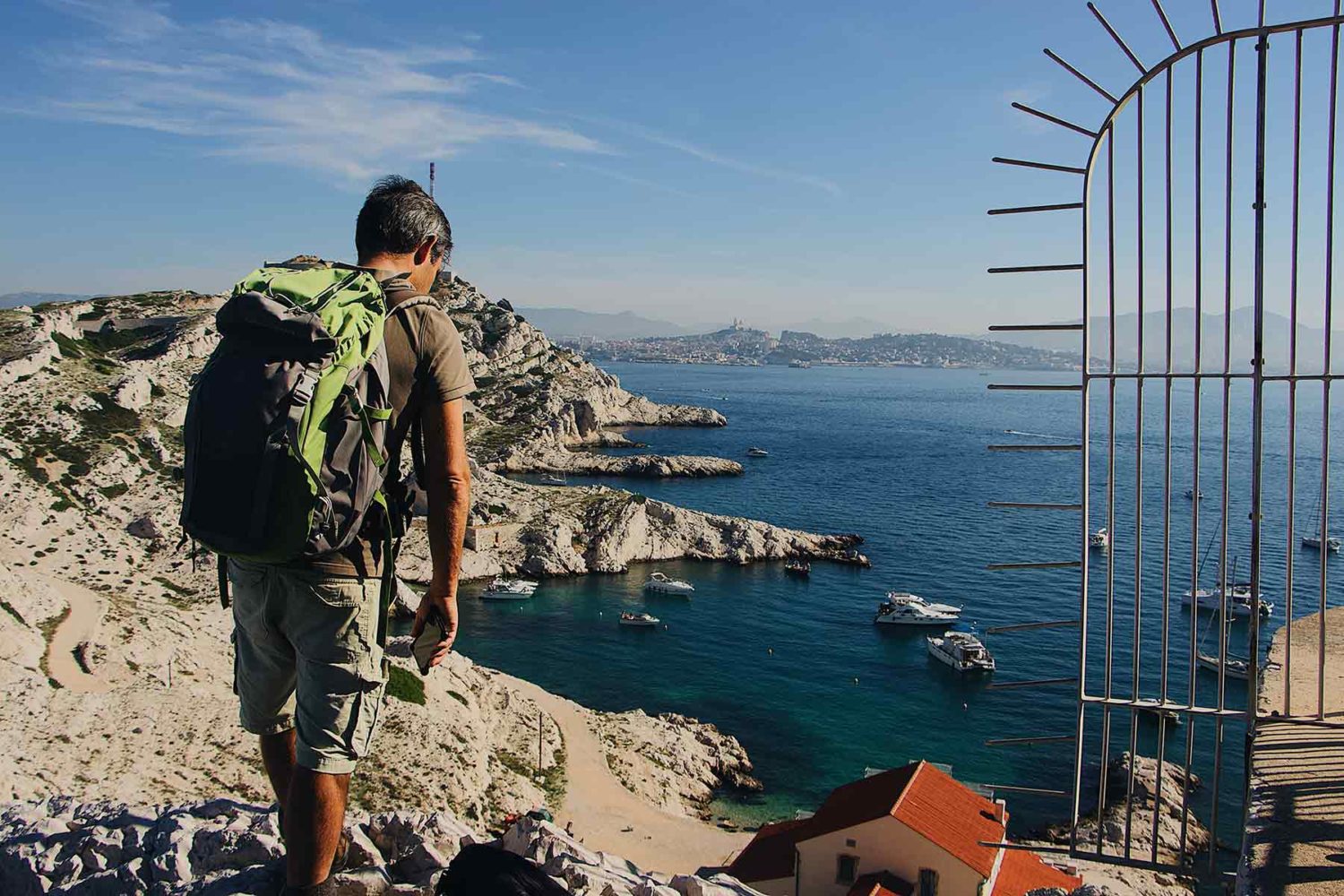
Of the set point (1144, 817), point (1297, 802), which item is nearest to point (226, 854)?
point (1297, 802)

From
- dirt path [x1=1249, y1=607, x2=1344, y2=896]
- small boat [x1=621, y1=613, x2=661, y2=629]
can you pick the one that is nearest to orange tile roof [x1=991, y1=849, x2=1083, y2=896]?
dirt path [x1=1249, y1=607, x2=1344, y2=896]

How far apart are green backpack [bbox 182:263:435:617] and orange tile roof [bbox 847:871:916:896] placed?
1553 centimetres

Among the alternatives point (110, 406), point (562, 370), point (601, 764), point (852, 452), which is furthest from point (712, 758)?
point (562, 370)

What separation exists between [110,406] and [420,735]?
24.8m

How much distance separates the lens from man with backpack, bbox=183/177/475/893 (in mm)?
3025

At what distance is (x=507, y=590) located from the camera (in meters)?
41.3

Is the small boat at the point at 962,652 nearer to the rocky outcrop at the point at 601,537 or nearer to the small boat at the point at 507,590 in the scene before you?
the rocky outcrop at the point at 601,537

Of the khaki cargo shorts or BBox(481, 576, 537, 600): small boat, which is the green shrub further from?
BBox(481, 576, 537, 600): small boat

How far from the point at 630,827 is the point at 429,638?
18.9 meters

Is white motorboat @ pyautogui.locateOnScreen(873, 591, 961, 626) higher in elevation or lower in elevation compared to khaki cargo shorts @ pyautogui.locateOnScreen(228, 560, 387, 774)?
lower

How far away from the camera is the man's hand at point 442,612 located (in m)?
3.51

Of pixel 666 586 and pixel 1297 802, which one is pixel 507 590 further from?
pixel 1297 802

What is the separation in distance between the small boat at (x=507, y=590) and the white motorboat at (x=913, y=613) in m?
14.9

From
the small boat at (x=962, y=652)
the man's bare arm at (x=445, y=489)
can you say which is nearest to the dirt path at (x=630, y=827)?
the small boat at (x=962, y=652)
